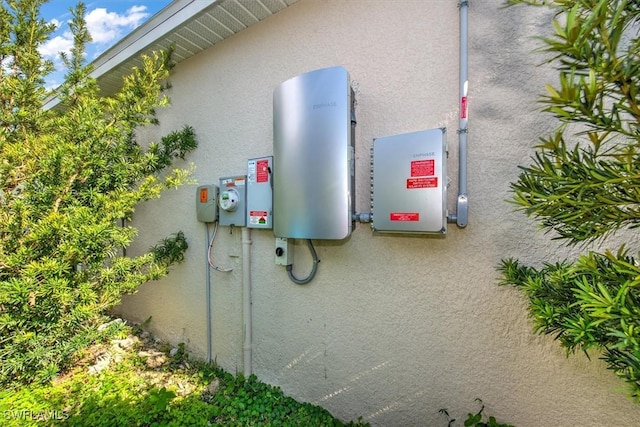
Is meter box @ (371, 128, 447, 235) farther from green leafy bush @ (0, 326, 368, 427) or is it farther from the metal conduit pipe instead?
green leafy bush @ (0, 326, 368, 427)

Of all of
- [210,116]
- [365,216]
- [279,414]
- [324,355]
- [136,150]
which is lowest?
[279,414]

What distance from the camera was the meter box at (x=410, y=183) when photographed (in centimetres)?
164

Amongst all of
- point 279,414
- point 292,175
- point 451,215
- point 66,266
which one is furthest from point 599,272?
point 66,266

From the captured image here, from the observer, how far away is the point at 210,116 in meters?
3.08

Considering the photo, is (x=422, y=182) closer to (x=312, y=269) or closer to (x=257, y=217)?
(x=312, y=269)

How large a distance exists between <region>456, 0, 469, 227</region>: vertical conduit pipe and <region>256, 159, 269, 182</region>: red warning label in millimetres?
1575

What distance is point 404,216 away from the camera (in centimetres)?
172

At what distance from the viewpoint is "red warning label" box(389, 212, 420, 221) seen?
1.69m

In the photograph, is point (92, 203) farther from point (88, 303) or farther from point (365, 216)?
point (365, 216)

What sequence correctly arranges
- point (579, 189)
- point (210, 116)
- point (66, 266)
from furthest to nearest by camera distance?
point (210, 116) → point (66, 266) → point (579, 189)

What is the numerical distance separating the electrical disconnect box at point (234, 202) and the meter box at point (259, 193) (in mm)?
84

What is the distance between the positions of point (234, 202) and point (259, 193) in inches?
12.3

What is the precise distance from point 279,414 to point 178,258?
1975 mm

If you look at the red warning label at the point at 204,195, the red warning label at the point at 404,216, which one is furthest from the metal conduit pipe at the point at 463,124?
the red warning label at the point at 204,195
